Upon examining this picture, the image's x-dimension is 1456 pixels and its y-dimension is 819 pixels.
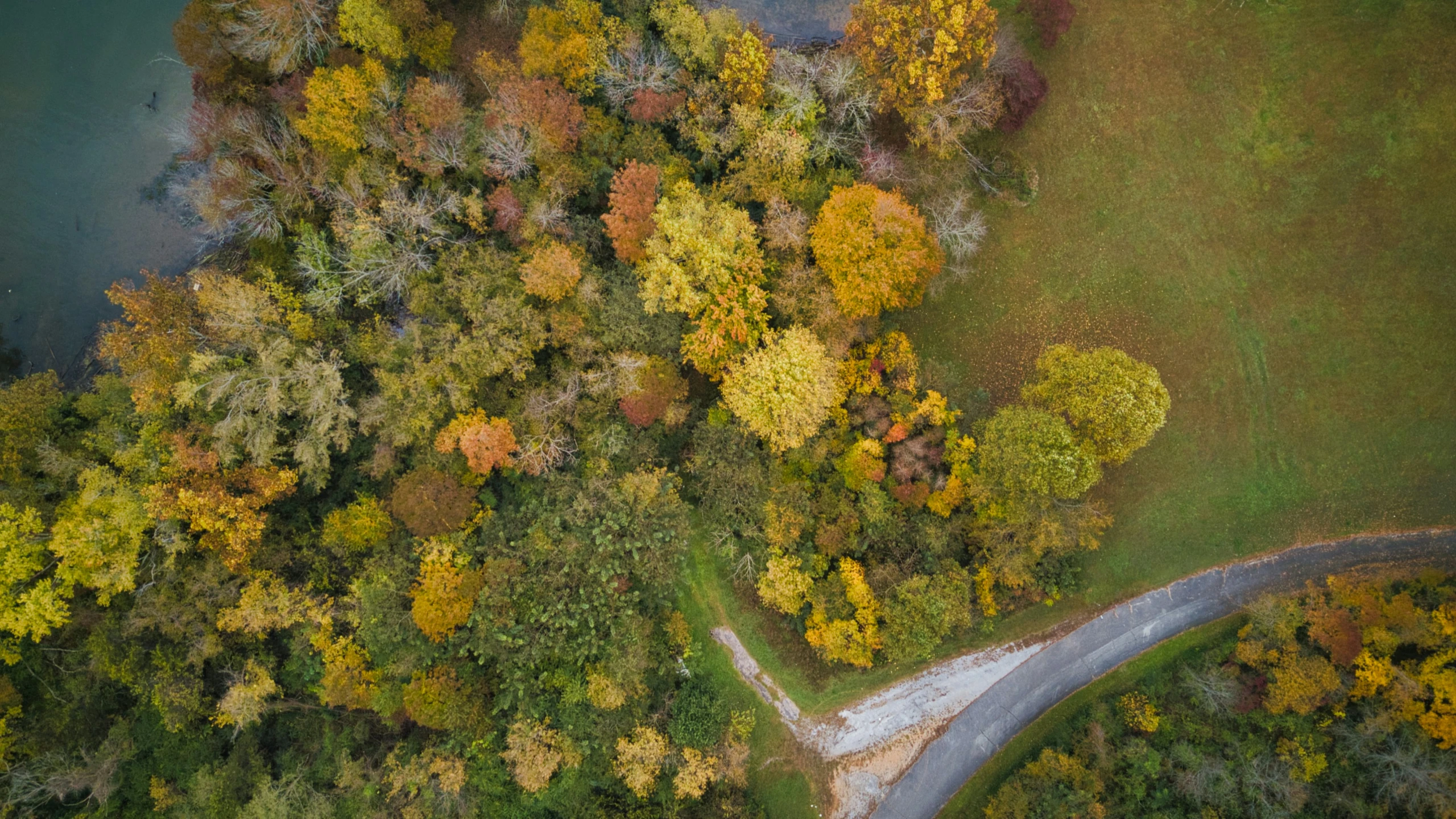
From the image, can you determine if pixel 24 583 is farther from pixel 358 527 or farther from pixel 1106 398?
pixel 1106 398

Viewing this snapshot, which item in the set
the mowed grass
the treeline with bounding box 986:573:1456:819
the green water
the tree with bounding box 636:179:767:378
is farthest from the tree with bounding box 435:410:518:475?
the treeline with bounding box 986:573:1456:819

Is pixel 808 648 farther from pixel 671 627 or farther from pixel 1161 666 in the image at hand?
pixel 1161 666

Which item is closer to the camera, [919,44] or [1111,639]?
[919,44]

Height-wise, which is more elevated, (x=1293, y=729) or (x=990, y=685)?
(x=990, y=685)

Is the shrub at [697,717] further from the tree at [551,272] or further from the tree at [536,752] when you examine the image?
the tree at [551,272]

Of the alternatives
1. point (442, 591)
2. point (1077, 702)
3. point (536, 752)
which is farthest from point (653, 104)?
point (1077, 702)
